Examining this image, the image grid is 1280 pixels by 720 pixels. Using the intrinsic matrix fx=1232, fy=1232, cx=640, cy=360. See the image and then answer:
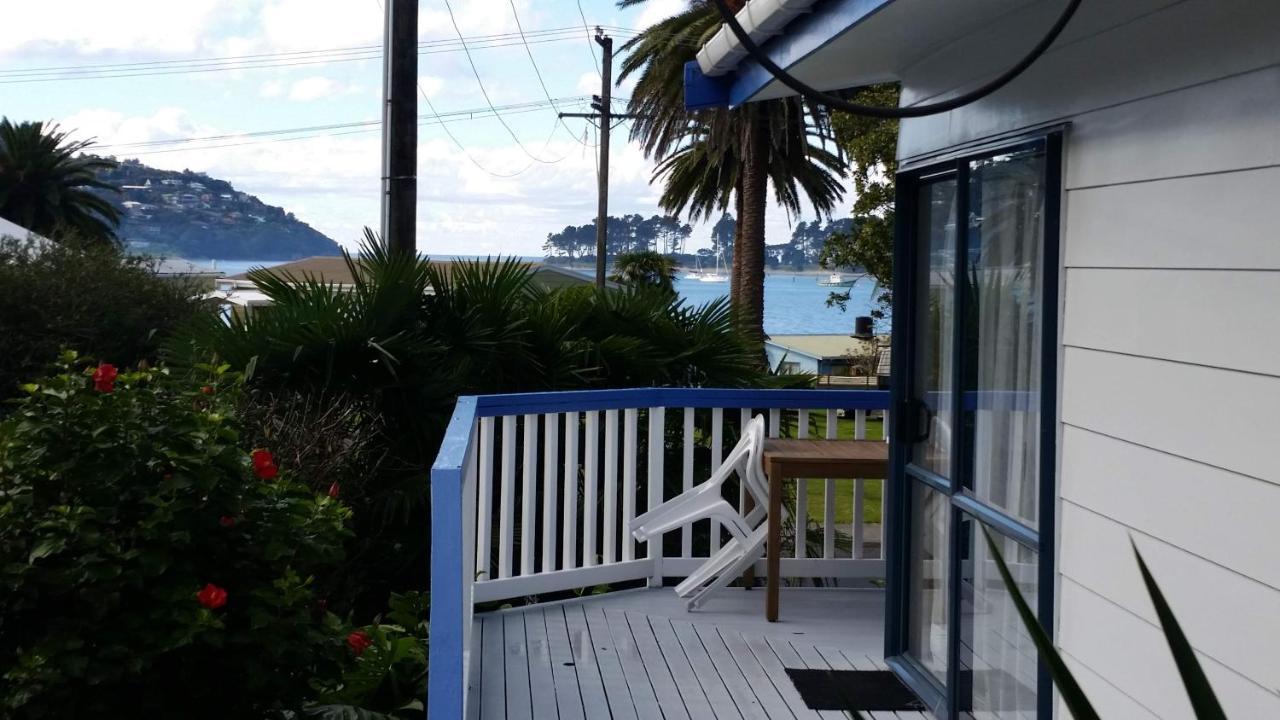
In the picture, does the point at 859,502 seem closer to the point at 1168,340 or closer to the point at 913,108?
the point at 1168,340

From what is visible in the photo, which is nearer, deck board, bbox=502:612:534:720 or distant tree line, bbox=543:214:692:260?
deck board, bbox=502:612:534:720

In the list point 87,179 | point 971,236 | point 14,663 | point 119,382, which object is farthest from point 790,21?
point 87,179

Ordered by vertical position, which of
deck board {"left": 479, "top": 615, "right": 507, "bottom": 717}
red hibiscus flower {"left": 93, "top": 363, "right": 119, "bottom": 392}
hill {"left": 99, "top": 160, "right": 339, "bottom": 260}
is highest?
hill {"left": 99, "top": 160, "right": 339, "bottom": 260}

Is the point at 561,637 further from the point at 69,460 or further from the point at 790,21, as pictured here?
the point at 790,21

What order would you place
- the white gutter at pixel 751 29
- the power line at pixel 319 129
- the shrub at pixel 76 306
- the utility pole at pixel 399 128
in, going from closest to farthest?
1. the white gutter at pixel 751 29
2. the utility pole at pixel 399 128
3. the shrub at pixel 76 306
4. the power line at pixel 319 129

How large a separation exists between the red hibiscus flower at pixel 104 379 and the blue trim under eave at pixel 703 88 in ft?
8.07

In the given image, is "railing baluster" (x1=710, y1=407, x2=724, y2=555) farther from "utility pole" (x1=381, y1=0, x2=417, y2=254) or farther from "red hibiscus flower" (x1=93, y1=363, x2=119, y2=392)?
"utility pole" (x1=381, y1=0, x2=417, y2=254)

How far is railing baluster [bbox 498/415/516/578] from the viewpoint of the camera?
5535 mm

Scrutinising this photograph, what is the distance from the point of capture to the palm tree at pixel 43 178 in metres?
31.5

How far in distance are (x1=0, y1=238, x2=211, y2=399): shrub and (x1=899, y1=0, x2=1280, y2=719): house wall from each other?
12.4 m

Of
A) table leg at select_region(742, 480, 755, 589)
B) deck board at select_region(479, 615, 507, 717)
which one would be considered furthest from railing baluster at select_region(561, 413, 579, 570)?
table leg at select_region(742, 480, 755, 589)

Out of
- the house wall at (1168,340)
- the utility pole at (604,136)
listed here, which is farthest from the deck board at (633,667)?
the utility pole at (604,136)

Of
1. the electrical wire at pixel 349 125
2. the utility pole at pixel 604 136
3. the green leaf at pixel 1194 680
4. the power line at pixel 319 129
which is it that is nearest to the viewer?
the green leaf at pixel 1194 680

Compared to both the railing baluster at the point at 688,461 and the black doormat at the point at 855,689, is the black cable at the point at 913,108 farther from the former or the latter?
the railing baluster at the point at 688,461
